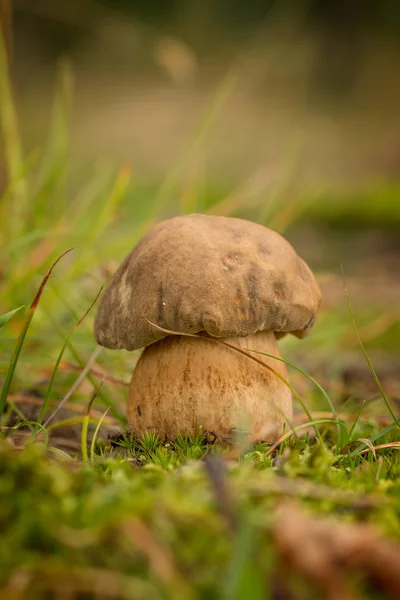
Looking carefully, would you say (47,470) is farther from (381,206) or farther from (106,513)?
(381,206)

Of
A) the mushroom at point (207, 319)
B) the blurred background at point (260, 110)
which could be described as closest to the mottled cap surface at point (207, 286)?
the mushroom at point (207, 319)

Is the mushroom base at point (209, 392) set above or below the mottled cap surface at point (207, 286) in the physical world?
below

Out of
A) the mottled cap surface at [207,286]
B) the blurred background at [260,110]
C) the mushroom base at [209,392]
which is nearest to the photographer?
the mottled cap surface at [207,286]

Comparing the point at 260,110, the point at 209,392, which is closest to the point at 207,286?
the point at 209,392

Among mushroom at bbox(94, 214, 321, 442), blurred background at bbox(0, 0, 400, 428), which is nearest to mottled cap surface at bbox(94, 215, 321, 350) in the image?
mushroom at bbox(94, 214, 321, 442)

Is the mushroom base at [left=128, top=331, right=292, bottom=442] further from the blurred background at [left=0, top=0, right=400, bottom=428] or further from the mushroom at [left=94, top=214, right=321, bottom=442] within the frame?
the blurred background at [left=0, top=0, right=400, bottom=428]

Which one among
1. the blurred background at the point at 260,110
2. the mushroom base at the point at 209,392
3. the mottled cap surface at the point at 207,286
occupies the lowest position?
the blurred background at the point at 260,110

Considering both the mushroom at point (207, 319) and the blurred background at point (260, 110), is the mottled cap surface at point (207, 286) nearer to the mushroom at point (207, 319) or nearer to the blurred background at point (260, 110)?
the mushroom at point (207, 319)

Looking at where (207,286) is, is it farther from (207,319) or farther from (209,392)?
(209,392)

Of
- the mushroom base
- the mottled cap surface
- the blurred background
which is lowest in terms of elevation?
the blurred background
